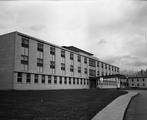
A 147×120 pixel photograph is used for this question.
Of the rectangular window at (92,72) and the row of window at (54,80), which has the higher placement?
the rectangular window at (92,72)

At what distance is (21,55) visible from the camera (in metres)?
36.5

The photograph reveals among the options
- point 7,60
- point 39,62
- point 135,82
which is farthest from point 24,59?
point 135,82

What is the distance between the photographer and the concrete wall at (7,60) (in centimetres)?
3481

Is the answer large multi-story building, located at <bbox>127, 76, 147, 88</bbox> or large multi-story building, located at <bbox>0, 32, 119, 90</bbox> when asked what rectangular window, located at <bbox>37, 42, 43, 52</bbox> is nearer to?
large multi-story building, located at <bbox>0, 32, 119, 90</bbox>

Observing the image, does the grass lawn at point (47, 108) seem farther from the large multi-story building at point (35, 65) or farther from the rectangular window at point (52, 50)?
the rectangular window at point (52, 50)

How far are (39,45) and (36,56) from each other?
304 centimetres

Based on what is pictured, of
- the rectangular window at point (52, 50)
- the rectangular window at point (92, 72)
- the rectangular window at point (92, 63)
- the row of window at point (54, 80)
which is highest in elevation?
the rectangular window at point (52, 50)

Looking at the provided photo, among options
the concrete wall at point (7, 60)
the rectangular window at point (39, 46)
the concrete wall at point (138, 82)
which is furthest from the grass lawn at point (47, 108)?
the concrete wall at point (138, 82)

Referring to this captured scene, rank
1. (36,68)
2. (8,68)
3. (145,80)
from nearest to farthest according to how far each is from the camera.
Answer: (8,68) < (36,68) < (145,80)

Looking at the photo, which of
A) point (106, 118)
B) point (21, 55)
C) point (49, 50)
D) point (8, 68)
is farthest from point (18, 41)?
point (106, 118)

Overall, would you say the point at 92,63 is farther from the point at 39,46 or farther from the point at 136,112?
the point at 136,112

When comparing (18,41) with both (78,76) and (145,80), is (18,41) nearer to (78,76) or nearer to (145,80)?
(78,76)

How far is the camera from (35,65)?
130ft

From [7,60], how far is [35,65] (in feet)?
20.6
